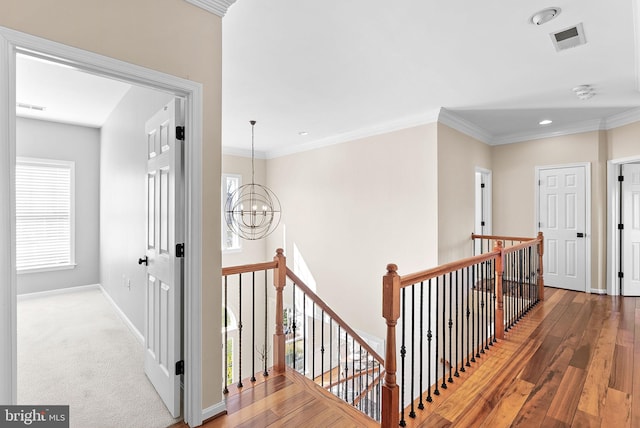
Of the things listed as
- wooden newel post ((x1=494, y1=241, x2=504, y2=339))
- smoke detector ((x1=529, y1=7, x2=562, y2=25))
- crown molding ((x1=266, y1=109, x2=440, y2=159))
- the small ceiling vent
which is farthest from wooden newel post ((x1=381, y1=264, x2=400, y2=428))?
crown molding ((x1=266, y1=109, x2=440, y2=159))

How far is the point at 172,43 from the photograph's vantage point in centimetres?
184

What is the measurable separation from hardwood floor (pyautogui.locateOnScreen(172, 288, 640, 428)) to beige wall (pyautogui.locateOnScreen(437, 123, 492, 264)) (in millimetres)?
1619

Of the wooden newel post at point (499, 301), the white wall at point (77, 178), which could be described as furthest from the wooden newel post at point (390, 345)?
the white wall at point (77, 178)

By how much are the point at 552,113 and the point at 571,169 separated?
1215 millimetres

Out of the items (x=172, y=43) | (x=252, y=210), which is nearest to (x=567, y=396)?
(x=172, y=43)

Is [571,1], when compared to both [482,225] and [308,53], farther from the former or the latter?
[482,225]

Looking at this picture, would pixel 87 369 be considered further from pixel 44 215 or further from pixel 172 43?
pixel 44 215

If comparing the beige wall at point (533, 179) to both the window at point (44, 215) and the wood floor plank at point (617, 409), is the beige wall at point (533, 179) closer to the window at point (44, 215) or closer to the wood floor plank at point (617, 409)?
the wood floor plank at point (617, 409)

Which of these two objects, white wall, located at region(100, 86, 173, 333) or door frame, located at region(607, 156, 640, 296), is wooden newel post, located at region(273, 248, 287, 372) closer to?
white wall, located at region(100, 86, 173, 333)

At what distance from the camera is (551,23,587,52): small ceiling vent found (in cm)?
243

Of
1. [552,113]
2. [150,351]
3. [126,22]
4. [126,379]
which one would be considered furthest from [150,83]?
[552,113]

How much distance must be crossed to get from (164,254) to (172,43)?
1.35m

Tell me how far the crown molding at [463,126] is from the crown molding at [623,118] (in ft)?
5.27

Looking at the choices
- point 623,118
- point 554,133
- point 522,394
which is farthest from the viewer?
point 554,133
